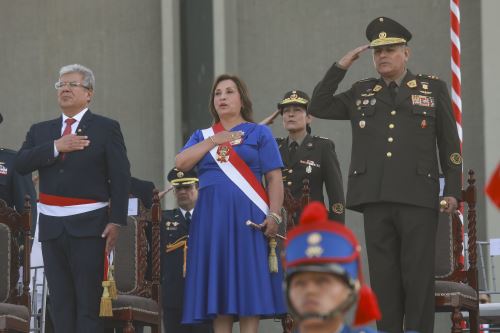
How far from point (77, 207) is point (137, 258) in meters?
1.13

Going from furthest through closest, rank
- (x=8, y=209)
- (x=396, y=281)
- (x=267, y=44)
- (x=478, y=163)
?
(x=267, y=44), (x=478, y=163), (x=8, y=209), (x=396, y=281)

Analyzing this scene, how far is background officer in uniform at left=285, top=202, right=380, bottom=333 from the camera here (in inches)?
130

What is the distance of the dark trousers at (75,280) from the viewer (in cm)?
651

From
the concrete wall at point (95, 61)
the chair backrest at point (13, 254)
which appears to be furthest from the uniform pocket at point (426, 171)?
the concrete wall at point (95, 61)

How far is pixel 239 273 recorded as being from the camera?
21.3 feet

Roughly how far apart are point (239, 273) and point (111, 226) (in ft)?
2.23

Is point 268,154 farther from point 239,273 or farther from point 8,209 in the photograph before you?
point 8,209

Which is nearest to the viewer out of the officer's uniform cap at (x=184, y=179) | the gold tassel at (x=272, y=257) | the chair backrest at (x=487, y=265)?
the gold tassel at (x=272, y=257)

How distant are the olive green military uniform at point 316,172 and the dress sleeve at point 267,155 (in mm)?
1356

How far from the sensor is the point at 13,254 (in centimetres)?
697

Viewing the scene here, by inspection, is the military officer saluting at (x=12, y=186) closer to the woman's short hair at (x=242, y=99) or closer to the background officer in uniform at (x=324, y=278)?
the woman's short hair at (x=242, y=99)

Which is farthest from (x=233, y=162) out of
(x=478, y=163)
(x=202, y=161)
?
(x=478, y=163)

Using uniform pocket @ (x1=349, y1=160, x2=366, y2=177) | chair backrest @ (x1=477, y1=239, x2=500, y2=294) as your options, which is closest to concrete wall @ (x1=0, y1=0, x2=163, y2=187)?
chair backrest @ (x1=477, y1=239, x2=500, y2=294)

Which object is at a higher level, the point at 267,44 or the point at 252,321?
the point at 267,44
